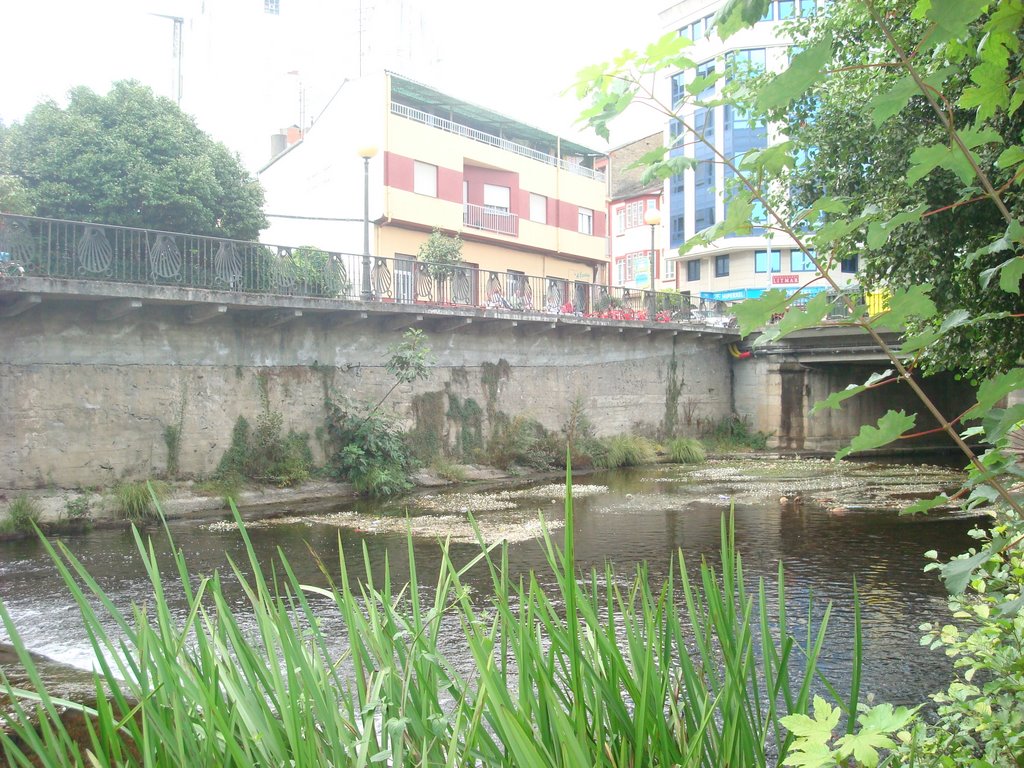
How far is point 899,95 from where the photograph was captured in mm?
1629

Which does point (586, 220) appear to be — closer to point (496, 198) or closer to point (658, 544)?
point (496, 198)

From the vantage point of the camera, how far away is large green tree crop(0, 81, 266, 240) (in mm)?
17750

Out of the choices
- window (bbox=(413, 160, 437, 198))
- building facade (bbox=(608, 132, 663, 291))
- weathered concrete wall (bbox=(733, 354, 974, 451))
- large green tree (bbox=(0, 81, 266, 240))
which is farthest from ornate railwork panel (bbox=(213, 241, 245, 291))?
building facade (bbox=(608, 132, 663, 291))

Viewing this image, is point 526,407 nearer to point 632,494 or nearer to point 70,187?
point 632,494

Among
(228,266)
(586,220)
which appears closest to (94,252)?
(228,266)

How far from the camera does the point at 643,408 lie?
23.7 meters

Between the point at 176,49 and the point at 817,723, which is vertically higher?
the point at 176,49

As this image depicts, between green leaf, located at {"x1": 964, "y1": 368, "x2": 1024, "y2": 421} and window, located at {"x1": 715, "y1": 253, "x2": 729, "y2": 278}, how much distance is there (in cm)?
4114

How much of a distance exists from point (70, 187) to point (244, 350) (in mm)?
6013

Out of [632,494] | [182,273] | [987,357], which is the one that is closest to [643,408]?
[632,494]

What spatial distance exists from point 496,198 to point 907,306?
28043 millimetres

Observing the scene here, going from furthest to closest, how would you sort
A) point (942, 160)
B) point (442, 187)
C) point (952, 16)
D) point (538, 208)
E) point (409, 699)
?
point (538, 208), point (442, 187), point (409, 699), point (942, 160), point (952, 16)

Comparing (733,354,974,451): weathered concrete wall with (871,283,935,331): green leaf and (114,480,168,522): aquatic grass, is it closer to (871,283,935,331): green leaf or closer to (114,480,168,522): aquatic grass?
(114,480,168,522): aquatic grass

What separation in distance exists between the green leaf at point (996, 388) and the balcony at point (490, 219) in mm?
26316
